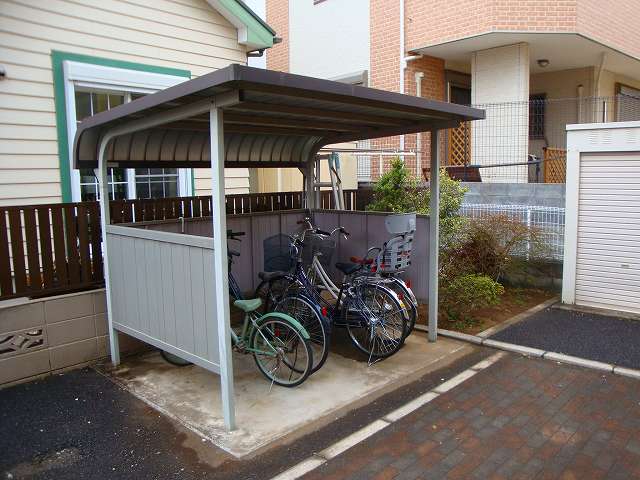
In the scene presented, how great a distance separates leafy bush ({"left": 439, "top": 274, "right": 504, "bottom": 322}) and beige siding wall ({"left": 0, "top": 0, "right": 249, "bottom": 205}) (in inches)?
193

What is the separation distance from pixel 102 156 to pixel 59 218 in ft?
2.34

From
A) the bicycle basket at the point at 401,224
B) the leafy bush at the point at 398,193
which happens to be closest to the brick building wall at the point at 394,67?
the leafy bush at the point at 398,193

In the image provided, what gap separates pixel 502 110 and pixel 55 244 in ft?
29.9

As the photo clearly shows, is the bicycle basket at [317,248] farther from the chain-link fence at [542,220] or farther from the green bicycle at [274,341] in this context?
the chain-link fence at [542,220]

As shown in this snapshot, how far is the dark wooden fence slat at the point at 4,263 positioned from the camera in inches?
184

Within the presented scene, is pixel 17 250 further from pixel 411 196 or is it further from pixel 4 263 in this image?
pixel 411 196

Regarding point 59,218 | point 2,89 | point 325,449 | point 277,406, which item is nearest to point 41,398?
point 59,218

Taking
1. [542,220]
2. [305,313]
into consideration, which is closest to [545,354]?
[305,313]

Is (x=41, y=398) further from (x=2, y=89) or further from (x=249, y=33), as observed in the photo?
(x=249, y=33)

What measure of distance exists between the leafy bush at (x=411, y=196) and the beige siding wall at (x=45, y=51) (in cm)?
358

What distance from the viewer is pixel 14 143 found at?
6016 mm

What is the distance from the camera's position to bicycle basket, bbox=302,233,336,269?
5523 millimetres

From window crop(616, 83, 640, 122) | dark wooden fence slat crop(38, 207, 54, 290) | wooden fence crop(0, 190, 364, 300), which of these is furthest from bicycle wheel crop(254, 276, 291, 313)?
window crop(616, 83, 640, 122)

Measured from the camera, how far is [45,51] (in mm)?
6266
